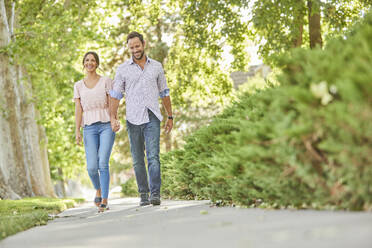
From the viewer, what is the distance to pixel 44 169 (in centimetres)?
1928

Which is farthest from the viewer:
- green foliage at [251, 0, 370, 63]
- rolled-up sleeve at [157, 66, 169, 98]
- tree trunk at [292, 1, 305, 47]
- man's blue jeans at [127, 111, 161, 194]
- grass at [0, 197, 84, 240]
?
tree trunk at [292, 1, 305, 47]

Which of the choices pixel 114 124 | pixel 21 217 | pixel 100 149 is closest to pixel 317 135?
pixel 21 217

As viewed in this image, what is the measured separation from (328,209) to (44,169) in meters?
16.8

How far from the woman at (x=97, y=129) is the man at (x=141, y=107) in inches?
8.1

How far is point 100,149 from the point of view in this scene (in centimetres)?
787

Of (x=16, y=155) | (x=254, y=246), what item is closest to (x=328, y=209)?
(x=254, y=246)

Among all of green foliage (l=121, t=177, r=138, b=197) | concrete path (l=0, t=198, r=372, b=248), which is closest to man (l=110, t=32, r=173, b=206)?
concrete path (l=0, t=198, r=372, b=248)

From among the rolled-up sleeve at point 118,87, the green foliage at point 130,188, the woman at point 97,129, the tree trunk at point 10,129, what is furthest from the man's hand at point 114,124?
the green foliage at point 130,188

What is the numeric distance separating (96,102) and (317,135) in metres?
4.97

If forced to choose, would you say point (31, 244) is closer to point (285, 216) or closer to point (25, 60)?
point (285, 216)

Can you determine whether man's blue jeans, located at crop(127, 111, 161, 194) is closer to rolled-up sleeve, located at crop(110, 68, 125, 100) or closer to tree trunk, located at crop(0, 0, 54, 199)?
rolled-up sleeve, located at crop(110, 68, 125, 100)

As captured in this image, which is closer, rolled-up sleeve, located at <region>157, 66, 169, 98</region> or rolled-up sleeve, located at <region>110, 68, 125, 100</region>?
rolled-up sleeve, located at <region>110, 68, 125, 100</region>

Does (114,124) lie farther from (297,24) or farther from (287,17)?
(297,24)

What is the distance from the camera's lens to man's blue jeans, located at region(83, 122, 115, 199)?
7.84 meters
